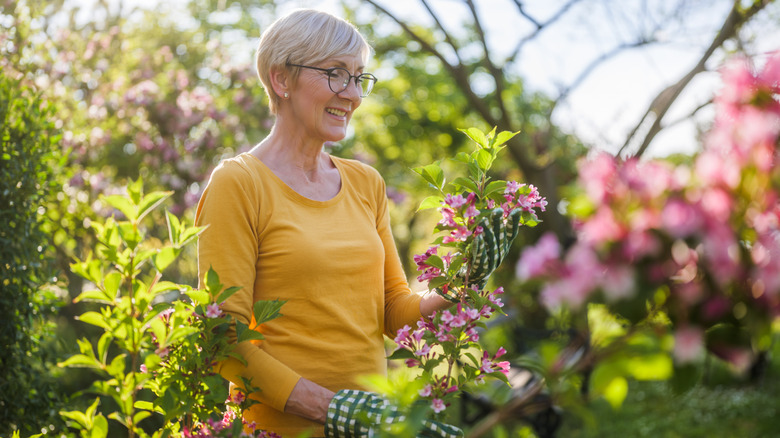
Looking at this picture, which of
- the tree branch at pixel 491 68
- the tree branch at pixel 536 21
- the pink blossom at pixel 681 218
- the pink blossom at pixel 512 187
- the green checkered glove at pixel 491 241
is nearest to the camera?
the pink blossom at pixel 681 218

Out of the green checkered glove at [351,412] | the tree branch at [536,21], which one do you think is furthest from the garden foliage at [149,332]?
the tree branch at [536,21]

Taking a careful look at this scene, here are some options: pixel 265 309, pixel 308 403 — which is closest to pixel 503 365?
pixel 308 403

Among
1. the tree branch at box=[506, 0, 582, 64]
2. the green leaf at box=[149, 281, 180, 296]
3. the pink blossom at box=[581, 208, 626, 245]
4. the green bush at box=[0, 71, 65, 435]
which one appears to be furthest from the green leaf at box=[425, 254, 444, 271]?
the tree branch at box=[506, 0, 582, 64]

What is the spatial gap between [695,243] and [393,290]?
4.94ft

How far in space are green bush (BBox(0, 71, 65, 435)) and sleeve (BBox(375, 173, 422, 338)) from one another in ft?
4.69

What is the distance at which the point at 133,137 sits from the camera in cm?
682

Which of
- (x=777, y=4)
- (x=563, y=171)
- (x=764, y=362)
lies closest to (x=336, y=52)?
(x=777, y=4)

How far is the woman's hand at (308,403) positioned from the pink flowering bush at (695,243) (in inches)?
42.0

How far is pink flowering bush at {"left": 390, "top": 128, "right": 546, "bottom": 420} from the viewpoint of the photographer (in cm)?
152

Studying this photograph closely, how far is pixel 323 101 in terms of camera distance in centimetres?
197

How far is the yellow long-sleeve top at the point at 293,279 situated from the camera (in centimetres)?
166

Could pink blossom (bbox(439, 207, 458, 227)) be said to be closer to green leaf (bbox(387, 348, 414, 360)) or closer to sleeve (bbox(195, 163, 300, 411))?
green leaf (bbox(387, 348, 414, 360))

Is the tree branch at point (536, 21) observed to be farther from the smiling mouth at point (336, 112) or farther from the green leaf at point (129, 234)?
the green leaf at point (129, 234)

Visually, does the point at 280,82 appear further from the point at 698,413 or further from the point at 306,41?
the point at 698,413
